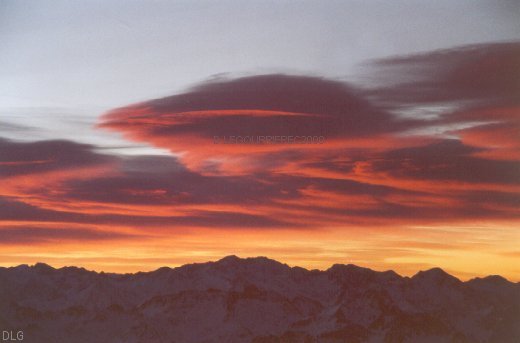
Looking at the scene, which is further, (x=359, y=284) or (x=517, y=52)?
(x=359, y=284)

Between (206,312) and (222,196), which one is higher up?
(222,196)

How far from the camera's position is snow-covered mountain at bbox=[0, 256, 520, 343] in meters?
10.2

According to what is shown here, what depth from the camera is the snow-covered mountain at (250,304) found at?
10.2 meters

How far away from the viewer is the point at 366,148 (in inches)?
306

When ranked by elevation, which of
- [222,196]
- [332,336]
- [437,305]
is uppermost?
[222,196]

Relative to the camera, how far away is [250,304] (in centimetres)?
1677

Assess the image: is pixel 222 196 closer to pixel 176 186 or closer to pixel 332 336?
pixel 176 186

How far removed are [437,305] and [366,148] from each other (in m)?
3.82

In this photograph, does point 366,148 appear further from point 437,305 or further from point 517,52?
point 437,305

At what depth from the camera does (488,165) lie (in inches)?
300

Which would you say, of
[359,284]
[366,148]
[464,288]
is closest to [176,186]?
[366,148]

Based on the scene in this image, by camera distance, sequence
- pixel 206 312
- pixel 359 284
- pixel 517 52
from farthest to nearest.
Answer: pixel 206 312
pixel 359 284
pixel 517 52

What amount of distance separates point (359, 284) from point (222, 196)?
6928mm

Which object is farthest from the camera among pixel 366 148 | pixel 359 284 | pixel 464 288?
pixel 359 284
